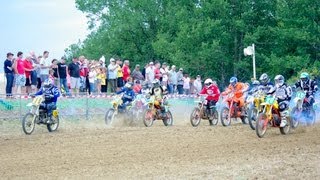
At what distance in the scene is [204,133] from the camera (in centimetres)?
2014

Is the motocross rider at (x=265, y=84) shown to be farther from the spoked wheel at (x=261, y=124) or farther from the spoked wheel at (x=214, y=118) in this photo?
the spoked wheel at (x=214, y=118)

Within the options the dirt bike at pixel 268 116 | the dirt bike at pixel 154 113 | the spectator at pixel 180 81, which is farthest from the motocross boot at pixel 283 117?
the spectator at pixel 180 81

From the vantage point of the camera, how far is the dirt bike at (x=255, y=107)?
20.0 m

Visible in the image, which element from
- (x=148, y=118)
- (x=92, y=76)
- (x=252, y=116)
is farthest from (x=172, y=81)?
(x=252, y=116)

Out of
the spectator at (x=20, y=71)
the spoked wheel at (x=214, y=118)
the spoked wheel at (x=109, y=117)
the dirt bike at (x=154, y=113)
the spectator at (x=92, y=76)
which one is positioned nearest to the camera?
the spectator at (x=20, y=71)

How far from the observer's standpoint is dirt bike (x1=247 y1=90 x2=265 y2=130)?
20.0m

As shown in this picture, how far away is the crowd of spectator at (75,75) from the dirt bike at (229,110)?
123 inches

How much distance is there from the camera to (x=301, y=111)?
70.4ft

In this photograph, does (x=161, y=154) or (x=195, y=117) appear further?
(x=195, y=117)

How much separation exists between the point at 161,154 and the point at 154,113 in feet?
27.9

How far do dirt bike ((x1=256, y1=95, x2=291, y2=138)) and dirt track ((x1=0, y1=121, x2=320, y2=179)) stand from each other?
304mm

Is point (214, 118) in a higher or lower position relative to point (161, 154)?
higher

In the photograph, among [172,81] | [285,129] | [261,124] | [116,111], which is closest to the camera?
[261,124]

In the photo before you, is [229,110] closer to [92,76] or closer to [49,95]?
[92,76]
